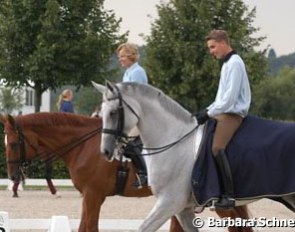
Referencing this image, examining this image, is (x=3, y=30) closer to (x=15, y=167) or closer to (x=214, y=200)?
(x=15, y=167)

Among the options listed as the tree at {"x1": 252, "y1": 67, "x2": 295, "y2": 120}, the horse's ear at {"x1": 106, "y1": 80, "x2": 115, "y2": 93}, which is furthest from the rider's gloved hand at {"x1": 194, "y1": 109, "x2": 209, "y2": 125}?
the tree at {"x1": 252, "y1": 67, "x2": 295, "y2": 120}

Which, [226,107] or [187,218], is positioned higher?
[226,107]

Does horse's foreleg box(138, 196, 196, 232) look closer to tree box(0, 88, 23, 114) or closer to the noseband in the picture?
the noseband

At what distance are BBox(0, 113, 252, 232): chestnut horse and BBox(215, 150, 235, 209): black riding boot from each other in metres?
1.87

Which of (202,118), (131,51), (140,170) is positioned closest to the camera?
(202,118)

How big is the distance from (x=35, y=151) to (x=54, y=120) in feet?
1.39

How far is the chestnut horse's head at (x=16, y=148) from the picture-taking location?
8.84 metres

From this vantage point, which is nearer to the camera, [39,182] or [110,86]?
[110,86]

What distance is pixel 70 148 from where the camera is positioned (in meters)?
9.01

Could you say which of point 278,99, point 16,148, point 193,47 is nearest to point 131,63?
point 16,148

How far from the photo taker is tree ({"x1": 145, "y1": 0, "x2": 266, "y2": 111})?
27922 mm

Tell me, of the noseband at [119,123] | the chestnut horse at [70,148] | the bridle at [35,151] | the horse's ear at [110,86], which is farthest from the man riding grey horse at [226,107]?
Result: the bridle at [35,151]

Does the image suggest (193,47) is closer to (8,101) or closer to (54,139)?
(54,139)

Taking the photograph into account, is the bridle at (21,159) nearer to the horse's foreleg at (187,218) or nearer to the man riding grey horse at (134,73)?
the man riding grey horse at (134,73)
